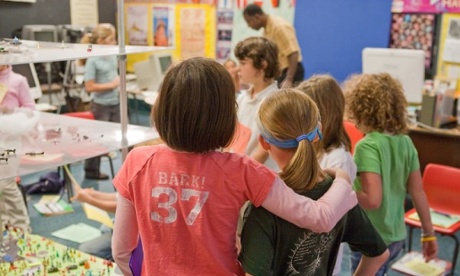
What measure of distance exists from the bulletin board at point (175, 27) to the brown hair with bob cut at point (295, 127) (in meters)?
5.99

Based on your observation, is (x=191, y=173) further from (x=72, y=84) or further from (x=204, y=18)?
(x=204, y=18)

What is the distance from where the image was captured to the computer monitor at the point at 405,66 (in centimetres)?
439

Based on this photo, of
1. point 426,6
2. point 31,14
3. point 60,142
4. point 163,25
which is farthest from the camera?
point 163,25

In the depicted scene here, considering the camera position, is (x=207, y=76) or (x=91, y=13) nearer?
(x=207, y=76)

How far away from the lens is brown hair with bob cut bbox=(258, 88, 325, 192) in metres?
1.37

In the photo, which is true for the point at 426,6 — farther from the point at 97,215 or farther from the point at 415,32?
the point at 97,215

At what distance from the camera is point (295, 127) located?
1.40 m

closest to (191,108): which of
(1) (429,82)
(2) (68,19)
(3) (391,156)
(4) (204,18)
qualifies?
(3) (391,156)

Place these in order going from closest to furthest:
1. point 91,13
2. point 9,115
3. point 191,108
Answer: point 191,108
point 9,115
point 91,13

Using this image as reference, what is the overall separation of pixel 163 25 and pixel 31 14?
1855 mm

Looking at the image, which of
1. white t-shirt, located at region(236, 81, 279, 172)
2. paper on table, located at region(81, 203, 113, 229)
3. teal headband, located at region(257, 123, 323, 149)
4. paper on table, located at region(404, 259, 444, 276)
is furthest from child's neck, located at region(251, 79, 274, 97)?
paper on table, located at region(404, 259, 444, 276)

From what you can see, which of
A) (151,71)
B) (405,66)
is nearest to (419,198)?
(405,66)

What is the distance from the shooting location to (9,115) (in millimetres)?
1854

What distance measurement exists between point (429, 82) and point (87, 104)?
4.23 meters
